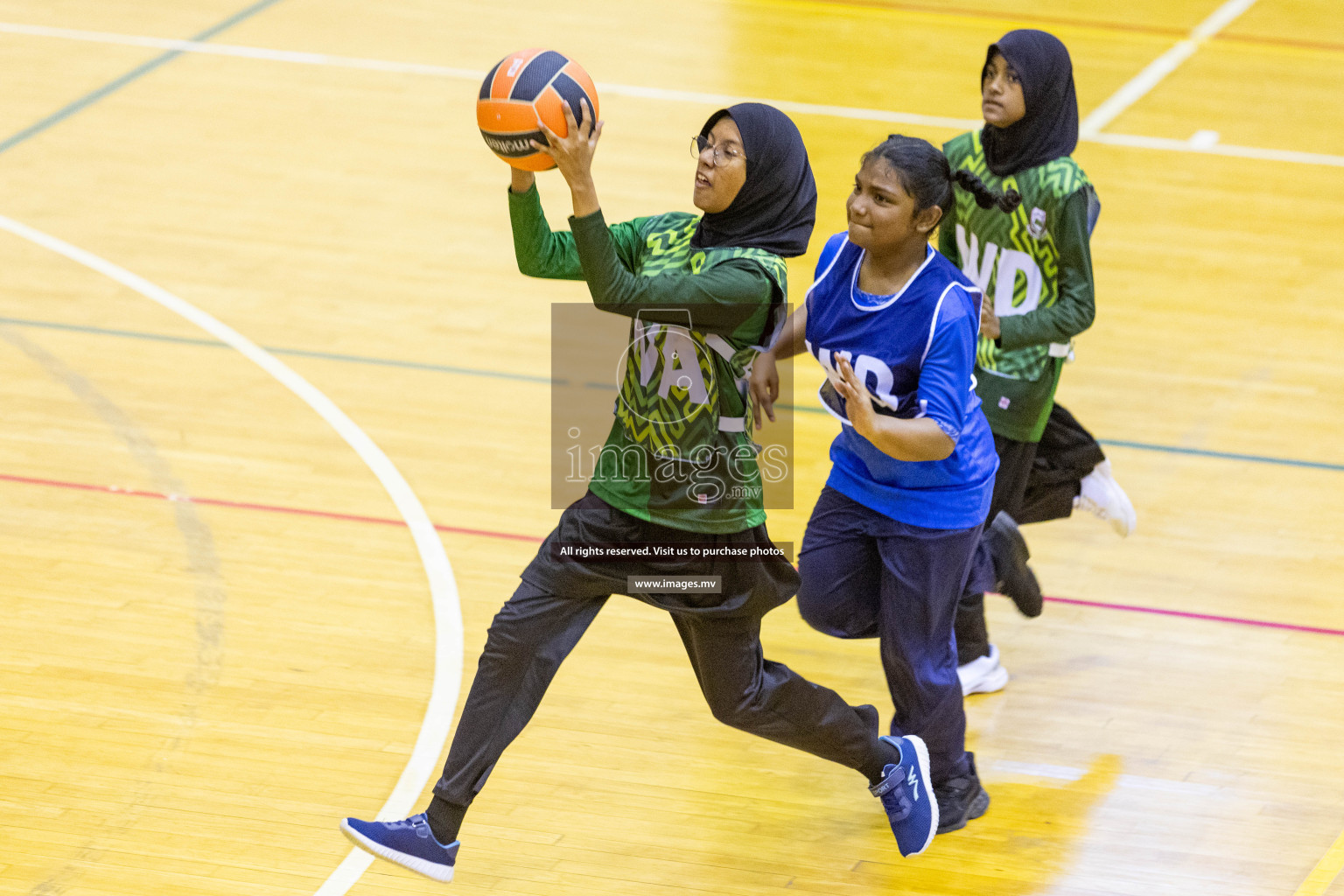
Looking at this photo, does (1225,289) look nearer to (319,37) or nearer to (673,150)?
(673,150)

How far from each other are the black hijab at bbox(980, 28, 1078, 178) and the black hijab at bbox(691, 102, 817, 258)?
3.24ft

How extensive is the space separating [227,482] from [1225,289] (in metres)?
4.69

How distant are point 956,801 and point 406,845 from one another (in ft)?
4.70

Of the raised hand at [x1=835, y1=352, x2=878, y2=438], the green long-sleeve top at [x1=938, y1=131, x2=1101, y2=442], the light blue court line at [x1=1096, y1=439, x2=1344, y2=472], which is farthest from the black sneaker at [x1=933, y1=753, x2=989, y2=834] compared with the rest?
the light blue court line at [x1=1096, y1=439, x2=1344, y2=472]

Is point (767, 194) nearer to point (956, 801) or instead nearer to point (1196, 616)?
point (956, 801)

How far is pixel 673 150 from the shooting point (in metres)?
9.30

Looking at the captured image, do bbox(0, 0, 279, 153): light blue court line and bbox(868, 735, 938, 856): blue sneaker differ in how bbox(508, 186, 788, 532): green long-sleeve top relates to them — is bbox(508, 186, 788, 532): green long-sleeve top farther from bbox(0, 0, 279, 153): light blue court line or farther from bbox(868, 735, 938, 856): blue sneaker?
bbox(0, 0, 279, 153): light blue court line

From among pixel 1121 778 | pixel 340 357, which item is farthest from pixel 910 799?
pixel 340 357

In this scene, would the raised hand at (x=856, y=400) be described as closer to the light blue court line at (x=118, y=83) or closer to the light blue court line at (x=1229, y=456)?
the light blue court line at (x=1229, y=456)

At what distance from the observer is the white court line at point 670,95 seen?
371 inches

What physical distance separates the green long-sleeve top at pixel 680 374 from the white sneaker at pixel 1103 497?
1.73 m

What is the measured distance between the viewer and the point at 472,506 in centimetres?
590

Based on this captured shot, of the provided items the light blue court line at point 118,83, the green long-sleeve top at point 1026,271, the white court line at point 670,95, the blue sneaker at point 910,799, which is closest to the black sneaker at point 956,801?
the blue sneaker at point 910,799

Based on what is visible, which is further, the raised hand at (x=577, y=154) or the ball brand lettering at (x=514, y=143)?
the ball brand lettering at (x=514, y=143)
